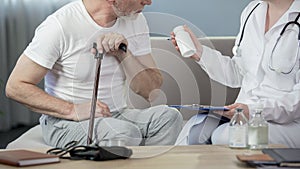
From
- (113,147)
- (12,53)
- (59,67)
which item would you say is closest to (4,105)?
(12,53)

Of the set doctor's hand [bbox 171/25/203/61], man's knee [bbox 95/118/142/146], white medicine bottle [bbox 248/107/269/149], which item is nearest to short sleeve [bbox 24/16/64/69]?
man's knee [bbox 95/118/142/146]

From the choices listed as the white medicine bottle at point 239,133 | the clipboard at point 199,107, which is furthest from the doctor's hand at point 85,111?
the white medicine bottle at point 239,133

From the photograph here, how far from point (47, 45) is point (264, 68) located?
0.78 m

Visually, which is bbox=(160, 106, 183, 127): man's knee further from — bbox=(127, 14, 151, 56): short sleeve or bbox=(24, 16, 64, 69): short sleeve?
bbox=(24, 16, 64, 69): short sleeve

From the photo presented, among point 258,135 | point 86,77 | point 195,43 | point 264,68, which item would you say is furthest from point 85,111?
point 264,68

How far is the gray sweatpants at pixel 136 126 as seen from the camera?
181 centimetres

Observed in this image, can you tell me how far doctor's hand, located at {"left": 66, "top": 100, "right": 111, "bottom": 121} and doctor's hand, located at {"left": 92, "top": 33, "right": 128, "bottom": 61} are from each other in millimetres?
174

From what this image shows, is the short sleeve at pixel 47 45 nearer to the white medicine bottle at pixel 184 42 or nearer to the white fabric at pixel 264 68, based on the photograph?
the white medicine bottle at pixel 184 42

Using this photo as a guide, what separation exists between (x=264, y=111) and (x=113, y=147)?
2.16 feet

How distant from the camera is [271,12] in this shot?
216 centimetres

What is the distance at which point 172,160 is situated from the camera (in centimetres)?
145

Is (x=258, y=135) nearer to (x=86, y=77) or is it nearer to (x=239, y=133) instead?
(x=239, y=133)

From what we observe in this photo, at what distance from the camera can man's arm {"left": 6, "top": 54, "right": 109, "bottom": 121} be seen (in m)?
1.86

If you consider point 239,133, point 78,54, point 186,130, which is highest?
point 78,54
